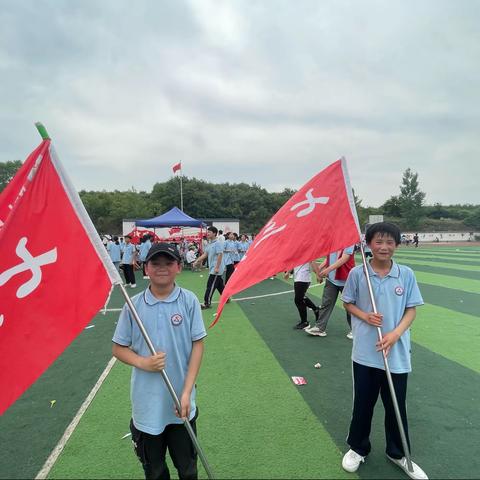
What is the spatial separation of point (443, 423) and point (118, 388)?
3.68 m

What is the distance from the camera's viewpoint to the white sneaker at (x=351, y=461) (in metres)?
2.88

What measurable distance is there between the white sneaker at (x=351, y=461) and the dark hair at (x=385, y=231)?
1.79 m

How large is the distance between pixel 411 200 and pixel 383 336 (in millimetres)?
75617

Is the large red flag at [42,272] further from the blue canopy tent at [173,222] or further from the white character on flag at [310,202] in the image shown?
the blue canopy tent at [173,222]

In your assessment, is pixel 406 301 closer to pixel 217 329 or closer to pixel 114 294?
pixel 217 329

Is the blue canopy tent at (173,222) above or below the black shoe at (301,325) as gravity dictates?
above

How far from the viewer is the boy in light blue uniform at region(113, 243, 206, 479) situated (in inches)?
86.2

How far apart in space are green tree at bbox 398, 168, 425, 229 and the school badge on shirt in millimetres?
74315

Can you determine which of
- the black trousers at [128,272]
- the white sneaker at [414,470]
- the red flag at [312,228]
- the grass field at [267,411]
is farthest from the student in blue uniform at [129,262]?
the white sneaker at [414,470]

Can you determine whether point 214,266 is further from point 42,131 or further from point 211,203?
point 211,203

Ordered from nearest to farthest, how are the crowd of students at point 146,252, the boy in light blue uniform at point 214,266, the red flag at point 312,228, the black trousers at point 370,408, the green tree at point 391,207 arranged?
1. the black trousers at point 370,408
2. the red flag at point 312,228
3. the boy in light blue uniform at point 214,266
4. the crowd of students at point 146,252
5. the green tree at point 391,207

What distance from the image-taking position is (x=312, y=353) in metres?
5.54

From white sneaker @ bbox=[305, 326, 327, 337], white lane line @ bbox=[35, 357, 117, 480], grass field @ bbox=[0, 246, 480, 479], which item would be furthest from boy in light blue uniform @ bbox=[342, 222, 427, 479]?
white sneaker @ bbox=[305, 326, 327, 337]

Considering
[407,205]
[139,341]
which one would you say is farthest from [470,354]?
[407,205]
